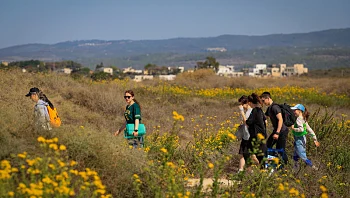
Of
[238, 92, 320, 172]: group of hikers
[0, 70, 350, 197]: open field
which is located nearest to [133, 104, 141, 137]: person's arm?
[0, 70, 350, 197]: open field

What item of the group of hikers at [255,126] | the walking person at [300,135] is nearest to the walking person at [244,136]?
the group of hikers at [255,126]

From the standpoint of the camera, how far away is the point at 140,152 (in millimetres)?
6809

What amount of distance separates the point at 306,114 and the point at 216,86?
2272 centimetres

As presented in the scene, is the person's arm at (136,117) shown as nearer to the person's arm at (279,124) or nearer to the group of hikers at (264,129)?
the group of hikers at (264,129)

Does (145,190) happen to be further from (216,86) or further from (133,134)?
(216,86)

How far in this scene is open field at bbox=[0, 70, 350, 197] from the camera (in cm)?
545

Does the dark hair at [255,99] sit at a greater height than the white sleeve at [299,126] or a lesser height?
greater

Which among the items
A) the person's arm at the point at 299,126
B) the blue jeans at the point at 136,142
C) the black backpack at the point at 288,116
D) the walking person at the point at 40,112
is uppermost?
the walking person at the point at 40,112

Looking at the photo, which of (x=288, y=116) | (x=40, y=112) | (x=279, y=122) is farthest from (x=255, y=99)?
(x=40, y=112)

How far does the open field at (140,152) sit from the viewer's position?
17.9 ft

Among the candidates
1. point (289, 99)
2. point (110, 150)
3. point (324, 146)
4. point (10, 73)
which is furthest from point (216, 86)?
point (110, 150)

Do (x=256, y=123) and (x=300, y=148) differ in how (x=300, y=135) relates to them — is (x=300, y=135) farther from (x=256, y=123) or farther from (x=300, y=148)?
(x=256, y=123)

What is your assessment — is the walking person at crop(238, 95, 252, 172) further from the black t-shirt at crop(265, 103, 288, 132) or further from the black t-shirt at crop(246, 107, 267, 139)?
the black t-shirt at crop(265, 103, 288, 132)

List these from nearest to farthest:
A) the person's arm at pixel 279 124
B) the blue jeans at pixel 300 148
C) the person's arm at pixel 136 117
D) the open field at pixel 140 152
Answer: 1. the open field at pixel 140 152
2. the person's arm at pixel 279 124
3. the blue jeans at pixel 300 148
4. the person's arm at pixel 136 117
